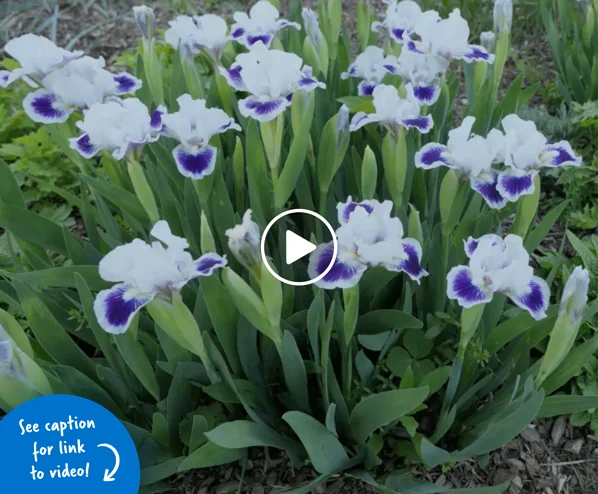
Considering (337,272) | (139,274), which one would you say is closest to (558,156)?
(337,272)

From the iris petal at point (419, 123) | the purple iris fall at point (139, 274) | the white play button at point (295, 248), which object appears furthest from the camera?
the white play button at point (295, 248)

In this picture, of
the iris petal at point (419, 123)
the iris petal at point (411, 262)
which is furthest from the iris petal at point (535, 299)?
the iris petal at point (419, 123)

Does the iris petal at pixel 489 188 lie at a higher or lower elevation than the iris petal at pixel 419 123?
lower

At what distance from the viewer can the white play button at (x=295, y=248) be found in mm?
1354

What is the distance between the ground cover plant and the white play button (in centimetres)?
3

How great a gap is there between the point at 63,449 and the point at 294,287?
22.1 inches

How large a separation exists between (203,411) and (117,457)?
266 millimetres

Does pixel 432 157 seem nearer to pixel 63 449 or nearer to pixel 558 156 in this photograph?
pixel 558 156

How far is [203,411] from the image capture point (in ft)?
4.13

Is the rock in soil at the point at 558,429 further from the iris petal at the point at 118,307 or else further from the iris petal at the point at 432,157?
the iris petal at the point at 118,307

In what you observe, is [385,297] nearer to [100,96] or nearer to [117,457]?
[117,457]

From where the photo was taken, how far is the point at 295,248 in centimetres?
137

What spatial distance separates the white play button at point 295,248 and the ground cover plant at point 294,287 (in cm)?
3

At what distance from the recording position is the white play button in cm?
135
